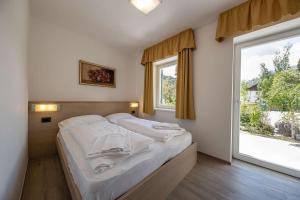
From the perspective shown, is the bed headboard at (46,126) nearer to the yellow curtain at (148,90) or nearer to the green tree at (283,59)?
the yellow curtain at (148,90)

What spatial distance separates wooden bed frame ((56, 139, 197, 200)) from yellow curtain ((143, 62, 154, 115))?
1.55 meters

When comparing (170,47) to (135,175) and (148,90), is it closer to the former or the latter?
(148,90)

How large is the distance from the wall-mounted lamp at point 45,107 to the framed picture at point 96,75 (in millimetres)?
680

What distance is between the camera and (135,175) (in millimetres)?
1004

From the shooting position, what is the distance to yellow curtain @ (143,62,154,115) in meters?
3.09

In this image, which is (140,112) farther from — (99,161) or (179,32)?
(99,161)

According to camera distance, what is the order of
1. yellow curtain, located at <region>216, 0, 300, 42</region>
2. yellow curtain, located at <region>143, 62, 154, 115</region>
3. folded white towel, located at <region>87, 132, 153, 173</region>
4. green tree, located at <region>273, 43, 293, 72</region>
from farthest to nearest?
yellow curtain, located at <region>143, 62, 154, 115</region>
green tree, located at <region>273, 43, 293, 72</region>
yellow curtain, located at <region>216, 0, 300, 42</region>
folded white towel, located at <region>87, 132, 153, 173</region>

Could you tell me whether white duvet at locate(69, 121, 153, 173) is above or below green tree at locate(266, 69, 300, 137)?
below

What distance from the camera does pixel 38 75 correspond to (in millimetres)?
2109

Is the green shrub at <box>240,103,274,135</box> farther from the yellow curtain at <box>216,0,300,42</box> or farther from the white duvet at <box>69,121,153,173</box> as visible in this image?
the white duvet at <box>69,121,153,173</box>

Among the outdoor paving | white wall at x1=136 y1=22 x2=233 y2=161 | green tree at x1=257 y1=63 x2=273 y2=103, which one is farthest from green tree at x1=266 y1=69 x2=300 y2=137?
white wall at x1=136 y1=22 x2=233 y2=161

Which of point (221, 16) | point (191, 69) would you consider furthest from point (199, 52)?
point (221, 16)

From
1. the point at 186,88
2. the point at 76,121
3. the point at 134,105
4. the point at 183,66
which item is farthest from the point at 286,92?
the point at 76,121

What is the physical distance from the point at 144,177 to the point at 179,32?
2.54 meters
